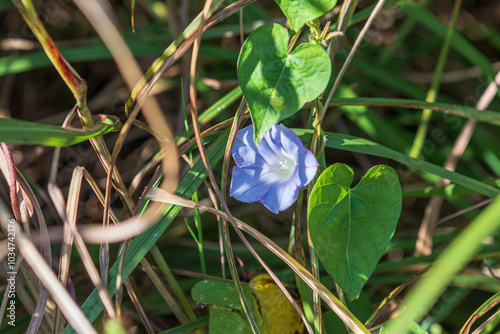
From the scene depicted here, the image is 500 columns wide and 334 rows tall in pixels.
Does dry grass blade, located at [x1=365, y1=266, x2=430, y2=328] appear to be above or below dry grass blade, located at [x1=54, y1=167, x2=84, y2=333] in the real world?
below

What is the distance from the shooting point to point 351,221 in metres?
0.78

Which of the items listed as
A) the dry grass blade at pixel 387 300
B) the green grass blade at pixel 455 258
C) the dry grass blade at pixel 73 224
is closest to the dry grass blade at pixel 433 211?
the dry grass blade at pixel 387 300

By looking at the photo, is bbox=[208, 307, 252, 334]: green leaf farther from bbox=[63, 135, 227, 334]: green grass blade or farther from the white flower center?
the white flower center

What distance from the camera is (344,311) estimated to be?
2.55ft

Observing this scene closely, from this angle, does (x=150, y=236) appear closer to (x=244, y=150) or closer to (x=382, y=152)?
(x=244, y=150)

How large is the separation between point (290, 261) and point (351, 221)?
129 mm

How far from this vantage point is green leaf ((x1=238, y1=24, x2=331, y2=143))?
2.40ft

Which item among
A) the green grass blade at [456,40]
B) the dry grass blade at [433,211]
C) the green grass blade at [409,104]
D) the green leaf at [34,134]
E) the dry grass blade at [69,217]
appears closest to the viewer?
the green leaf at [34,134]

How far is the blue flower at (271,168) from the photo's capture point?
80 centimetres

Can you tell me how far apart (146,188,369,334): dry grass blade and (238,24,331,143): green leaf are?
169mm

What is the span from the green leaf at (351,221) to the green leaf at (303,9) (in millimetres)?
240

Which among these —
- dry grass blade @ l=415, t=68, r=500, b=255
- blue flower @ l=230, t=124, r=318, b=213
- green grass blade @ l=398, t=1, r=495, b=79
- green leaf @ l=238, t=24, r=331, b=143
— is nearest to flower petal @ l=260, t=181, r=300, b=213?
blue flower @ l=230, t=124, r=318, b=213

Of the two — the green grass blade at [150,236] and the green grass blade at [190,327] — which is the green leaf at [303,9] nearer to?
the green grass blade at [150,236]

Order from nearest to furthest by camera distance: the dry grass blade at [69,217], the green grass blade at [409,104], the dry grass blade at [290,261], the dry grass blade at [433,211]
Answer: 1. the dry grass blade at [290,261]
2. the dry grass blade at [69,217]
3. the green grass blade at [409,104]
4. the dry grass blade at [433,211]
